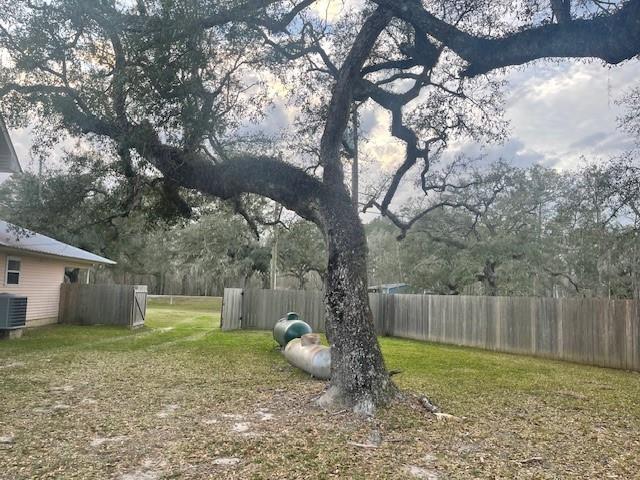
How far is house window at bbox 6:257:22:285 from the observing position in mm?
14141

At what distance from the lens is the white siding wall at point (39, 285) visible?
568 inches

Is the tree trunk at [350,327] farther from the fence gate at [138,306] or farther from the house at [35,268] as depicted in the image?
the fence gate at [138,306]

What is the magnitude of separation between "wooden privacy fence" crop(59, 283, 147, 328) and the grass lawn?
701cm

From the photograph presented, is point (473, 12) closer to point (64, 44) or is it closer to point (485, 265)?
point (64, 44)

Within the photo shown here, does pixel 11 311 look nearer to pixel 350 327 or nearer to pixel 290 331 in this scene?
pixel 290 331

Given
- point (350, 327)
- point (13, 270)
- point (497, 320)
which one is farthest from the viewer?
point (13, 270)

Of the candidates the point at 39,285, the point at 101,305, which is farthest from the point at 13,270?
the point at 101,305

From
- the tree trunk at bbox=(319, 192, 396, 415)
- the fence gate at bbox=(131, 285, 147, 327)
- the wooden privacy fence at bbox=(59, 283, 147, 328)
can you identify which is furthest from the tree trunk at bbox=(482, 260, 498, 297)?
the tree trunk at bbox=(319, 192, 396, 415)

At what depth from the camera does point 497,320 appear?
1300 centimetres

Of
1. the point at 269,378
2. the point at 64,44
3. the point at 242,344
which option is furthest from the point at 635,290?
the point at 64,44

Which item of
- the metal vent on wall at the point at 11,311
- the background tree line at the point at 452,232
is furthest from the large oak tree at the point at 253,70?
the metal vent on wall at the point at 11,311

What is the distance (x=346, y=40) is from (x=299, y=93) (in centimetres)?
143

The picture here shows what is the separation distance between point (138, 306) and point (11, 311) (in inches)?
202

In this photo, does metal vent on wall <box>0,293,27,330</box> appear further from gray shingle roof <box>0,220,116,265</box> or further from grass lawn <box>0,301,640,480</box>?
grass lawn <box>0,301,640,480</box>
